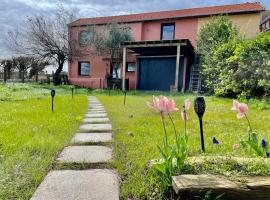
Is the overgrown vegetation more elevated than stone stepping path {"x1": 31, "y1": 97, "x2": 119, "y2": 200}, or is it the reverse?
the overgrown vegetation

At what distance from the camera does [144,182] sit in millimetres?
2059

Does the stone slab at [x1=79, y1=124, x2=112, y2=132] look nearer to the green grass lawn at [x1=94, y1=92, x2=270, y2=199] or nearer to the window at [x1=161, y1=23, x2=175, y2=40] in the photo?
the green grass lawn at [x1=94, y1=92, x2=270, y2=199]

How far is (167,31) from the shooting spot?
20.6 m

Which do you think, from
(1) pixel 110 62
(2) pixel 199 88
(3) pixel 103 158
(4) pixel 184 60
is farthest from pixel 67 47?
(3) pixel 103 158

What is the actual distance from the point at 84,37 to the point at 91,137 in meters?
17.9

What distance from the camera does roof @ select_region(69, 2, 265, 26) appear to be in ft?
58.7

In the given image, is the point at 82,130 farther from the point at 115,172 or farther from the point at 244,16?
the point at 244,16

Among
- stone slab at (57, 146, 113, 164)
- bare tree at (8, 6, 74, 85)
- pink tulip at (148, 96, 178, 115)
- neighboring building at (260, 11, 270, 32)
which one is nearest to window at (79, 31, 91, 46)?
bare tree at (8, 6, 74, 85)

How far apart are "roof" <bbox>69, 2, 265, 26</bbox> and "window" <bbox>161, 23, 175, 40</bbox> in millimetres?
796

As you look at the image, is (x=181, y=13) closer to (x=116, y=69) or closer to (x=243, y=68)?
(x=116, y=69)

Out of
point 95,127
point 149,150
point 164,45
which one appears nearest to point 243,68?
point 164,45

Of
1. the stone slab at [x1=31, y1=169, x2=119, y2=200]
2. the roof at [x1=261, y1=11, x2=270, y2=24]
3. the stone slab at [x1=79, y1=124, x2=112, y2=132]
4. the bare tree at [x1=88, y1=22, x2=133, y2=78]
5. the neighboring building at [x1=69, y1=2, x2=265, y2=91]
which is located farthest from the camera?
the bare tree at [x1=88, y1=22, x2=133, y2=78]

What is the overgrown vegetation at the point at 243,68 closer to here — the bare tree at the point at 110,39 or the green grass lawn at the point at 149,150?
the green grass lawn at the point at 149,150

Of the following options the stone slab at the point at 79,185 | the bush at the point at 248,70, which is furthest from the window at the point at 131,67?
the stone slab at the point at 79,185
